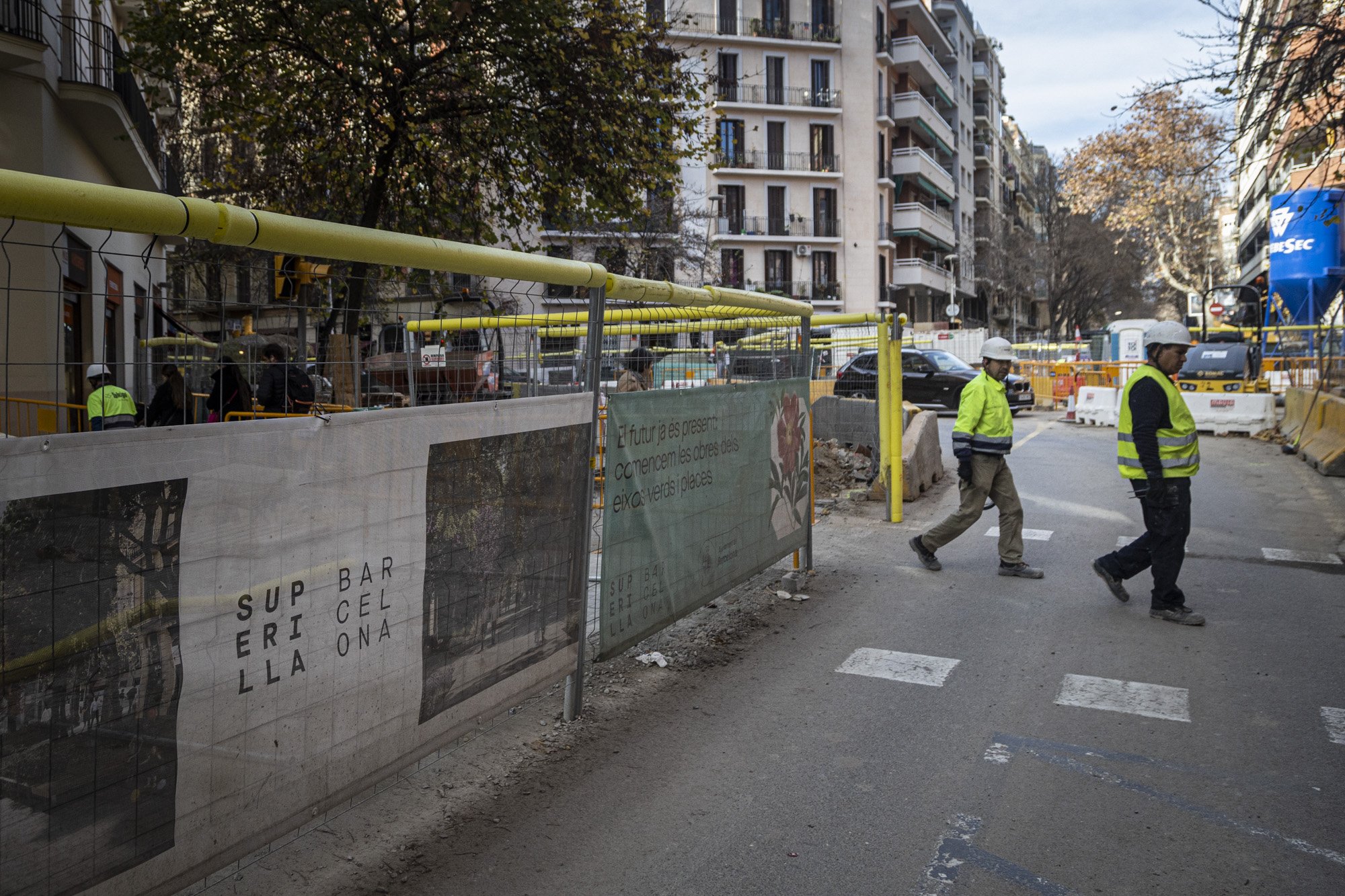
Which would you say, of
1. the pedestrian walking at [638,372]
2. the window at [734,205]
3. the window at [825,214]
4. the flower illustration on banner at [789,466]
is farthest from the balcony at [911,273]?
the pedestrian walking at [638,372]

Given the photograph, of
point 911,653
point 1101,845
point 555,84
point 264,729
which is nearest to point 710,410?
point 911,653

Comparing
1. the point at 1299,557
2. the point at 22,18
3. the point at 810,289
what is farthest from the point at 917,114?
the point at 1299,557

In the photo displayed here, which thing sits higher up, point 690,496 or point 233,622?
point 690,496

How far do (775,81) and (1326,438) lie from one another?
1795 inches

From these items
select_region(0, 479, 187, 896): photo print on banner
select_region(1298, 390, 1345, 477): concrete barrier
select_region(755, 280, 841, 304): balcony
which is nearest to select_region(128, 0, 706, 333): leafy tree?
select_region(1298, 390, 1345, 477): concrete barrier

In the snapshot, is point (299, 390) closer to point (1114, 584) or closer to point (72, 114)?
point (1114, 584)

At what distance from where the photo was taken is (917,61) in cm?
5831

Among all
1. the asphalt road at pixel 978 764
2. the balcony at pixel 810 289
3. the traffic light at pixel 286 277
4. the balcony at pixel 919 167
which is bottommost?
the asphalt road at pixel 978 764

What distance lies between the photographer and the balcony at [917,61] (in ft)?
189

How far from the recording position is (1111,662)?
18.7 ft

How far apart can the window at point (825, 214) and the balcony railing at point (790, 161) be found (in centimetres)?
122

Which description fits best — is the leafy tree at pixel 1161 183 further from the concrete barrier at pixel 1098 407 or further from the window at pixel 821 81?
the window at pixel 821 81

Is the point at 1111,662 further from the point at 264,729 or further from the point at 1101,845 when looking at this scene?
the point at 264,729

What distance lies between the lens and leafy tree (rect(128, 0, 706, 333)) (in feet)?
36.0
